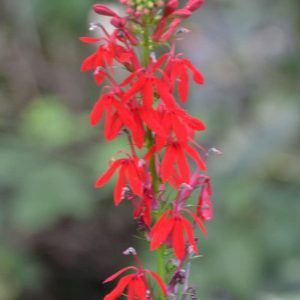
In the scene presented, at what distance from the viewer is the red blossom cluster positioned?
1824 mm

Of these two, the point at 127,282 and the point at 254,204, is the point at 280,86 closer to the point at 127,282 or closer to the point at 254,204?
the point at 254,204

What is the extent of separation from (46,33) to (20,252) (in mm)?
1718

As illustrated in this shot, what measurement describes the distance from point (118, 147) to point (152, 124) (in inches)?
98.0

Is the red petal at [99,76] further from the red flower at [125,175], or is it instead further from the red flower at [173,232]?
the red flower at [173,232]

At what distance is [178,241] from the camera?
1.85m

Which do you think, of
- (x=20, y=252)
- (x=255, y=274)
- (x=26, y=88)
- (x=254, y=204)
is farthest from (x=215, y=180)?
(x=26, y=88)

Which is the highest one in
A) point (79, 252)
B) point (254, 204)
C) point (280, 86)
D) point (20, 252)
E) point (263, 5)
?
point (263, 5)

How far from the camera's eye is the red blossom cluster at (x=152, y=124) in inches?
71.8

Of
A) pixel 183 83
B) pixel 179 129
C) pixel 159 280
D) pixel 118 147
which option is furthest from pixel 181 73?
pixel 118 147

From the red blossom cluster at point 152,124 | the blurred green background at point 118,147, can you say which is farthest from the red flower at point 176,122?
the blurred green background at point 118,147

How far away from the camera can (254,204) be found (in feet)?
13.0

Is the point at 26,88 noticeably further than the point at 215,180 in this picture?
Yes

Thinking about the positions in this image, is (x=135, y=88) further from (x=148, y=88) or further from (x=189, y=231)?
(x=189, y=231)

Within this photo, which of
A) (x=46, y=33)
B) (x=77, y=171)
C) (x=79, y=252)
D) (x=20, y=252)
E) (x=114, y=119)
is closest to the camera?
(x=114, y=119)
